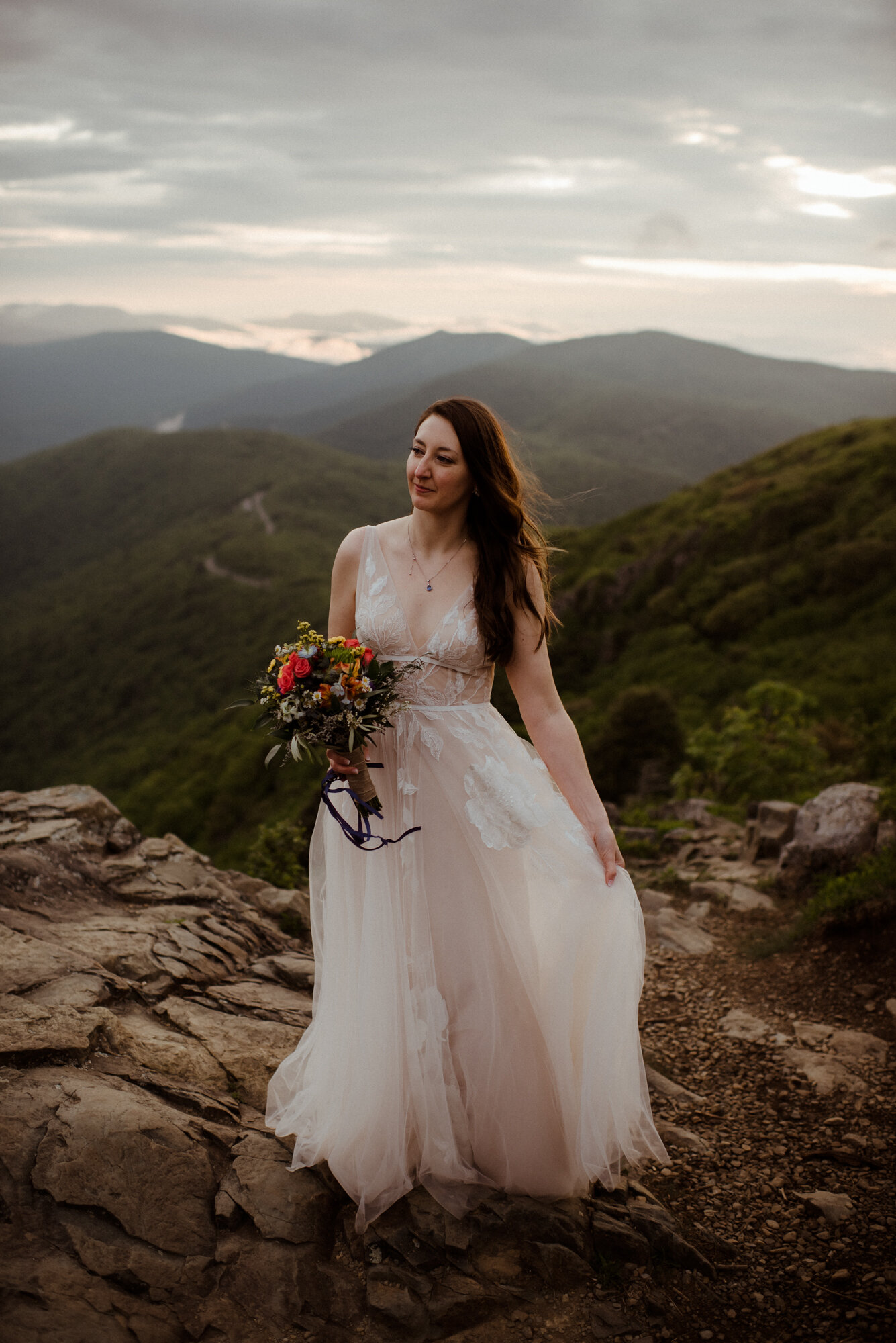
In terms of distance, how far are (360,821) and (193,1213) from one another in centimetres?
156

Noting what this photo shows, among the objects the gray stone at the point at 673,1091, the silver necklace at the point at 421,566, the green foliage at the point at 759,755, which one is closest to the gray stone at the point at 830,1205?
the gray stone at the point at 673,1091

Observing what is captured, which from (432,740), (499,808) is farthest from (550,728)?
(432,740)

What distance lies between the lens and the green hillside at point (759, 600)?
51.5 feet

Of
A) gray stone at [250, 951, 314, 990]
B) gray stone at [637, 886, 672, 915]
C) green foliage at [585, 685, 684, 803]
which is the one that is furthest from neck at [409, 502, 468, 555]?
green foliage at [585, 685, 684, 803]

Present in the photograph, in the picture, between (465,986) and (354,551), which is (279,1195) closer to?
(465,986)

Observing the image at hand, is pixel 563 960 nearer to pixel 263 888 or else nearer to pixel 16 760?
pixel 263 888

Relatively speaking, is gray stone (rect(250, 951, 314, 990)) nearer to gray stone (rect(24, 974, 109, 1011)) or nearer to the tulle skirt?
gray stone (rect(24, 974, 109, 1011))

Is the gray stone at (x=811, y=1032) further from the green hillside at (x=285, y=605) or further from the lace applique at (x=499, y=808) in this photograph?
the green hillside at (x=285, y=605)

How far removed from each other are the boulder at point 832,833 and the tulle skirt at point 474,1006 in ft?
13.8

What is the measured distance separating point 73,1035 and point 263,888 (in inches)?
125

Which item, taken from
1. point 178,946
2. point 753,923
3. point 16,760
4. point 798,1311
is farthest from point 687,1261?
point 16,760

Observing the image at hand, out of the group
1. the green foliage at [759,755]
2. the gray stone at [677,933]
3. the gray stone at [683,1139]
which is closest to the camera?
the gray stone at [683,1139]

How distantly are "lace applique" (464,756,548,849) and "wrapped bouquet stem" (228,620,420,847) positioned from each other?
522mm

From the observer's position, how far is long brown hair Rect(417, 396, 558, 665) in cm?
344
